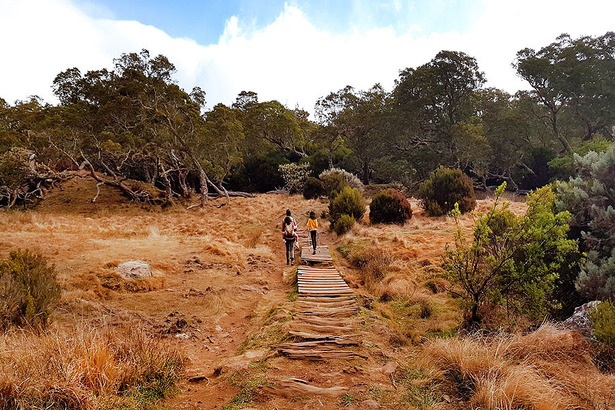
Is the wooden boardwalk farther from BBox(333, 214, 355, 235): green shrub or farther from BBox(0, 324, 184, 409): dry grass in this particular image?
BBox(333, 214, 355, 235): green shrub

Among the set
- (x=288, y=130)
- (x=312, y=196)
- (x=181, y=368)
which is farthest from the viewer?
(x=288, y=130)

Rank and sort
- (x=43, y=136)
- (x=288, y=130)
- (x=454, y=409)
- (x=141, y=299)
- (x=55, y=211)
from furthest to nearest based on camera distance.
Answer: (x=288, y=130), (x=55, y=211), (x=43, y=136), (x=141, y=299), (x=454, y=409)

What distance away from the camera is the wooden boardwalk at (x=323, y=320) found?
14.3 feet

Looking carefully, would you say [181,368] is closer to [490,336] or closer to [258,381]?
[258,381]

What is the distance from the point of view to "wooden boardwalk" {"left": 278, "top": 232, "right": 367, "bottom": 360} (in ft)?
14.3

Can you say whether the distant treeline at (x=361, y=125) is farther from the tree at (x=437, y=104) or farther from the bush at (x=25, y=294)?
the bush at (x=25, y=294)

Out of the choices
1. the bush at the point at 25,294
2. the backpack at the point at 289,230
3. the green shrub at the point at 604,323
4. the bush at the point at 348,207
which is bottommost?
the green shrub at the point at 604,323

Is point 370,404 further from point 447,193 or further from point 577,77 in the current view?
point 577,77

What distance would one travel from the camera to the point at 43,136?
21.6 meters

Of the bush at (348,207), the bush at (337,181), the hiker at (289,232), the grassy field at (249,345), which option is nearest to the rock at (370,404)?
the grassy field at (249,345)

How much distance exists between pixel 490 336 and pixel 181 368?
443cm

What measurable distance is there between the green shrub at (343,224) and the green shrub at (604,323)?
10919 millimetres

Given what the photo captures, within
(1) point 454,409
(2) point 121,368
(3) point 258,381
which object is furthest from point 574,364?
(2) point 121,368

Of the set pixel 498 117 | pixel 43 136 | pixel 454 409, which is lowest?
pixel 454 409
